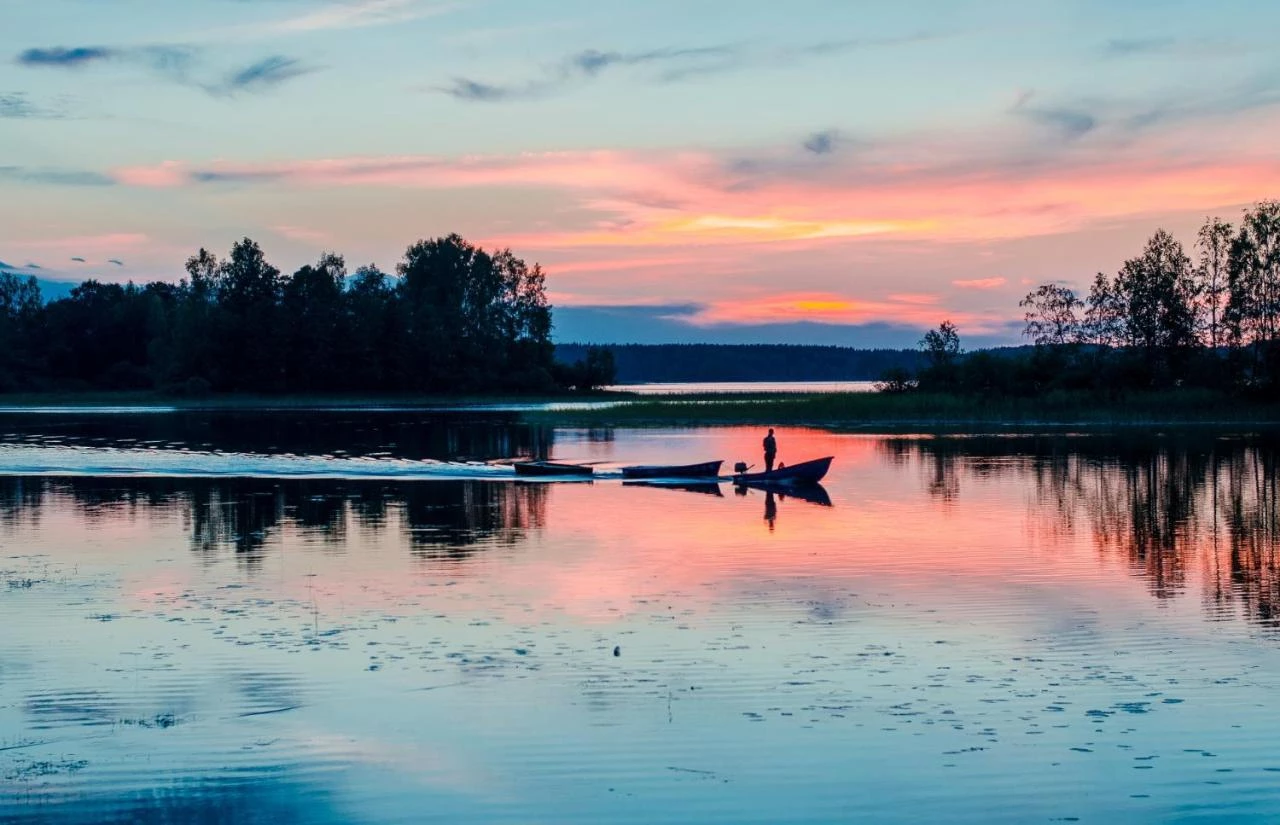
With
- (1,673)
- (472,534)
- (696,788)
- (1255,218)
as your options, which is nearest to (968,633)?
(696,788)

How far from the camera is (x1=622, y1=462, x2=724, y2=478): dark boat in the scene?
4609cm

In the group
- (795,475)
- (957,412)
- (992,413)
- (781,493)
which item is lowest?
(781,493)

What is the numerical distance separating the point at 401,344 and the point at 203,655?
138699 mm

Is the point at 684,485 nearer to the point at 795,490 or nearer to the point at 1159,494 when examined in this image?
the point at 795,490

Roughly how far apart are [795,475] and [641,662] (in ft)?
90.9

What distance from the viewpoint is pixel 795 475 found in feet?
145

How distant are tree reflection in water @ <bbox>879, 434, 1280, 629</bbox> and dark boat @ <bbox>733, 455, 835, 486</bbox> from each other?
3.71 meters

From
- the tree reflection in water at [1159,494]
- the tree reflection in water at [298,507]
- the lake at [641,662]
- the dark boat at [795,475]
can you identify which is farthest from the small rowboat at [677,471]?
the lake at [641,662]

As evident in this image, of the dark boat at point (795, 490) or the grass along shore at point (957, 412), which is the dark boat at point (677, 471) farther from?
the grass along shore at point (957, 412)

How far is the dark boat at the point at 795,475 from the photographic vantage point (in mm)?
43844

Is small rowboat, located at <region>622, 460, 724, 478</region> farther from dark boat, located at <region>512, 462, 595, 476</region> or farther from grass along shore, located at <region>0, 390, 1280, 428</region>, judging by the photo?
grass along shore, located at <region>0, 390, 1280, 428</region>

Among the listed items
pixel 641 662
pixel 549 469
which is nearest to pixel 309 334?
pixel 549 469

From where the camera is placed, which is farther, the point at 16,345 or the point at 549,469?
the point at 16,345

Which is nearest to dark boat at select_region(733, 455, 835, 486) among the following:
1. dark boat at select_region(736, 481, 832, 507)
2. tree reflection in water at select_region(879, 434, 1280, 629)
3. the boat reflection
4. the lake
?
dark boat at select_region(736, 481, 832, 507)
